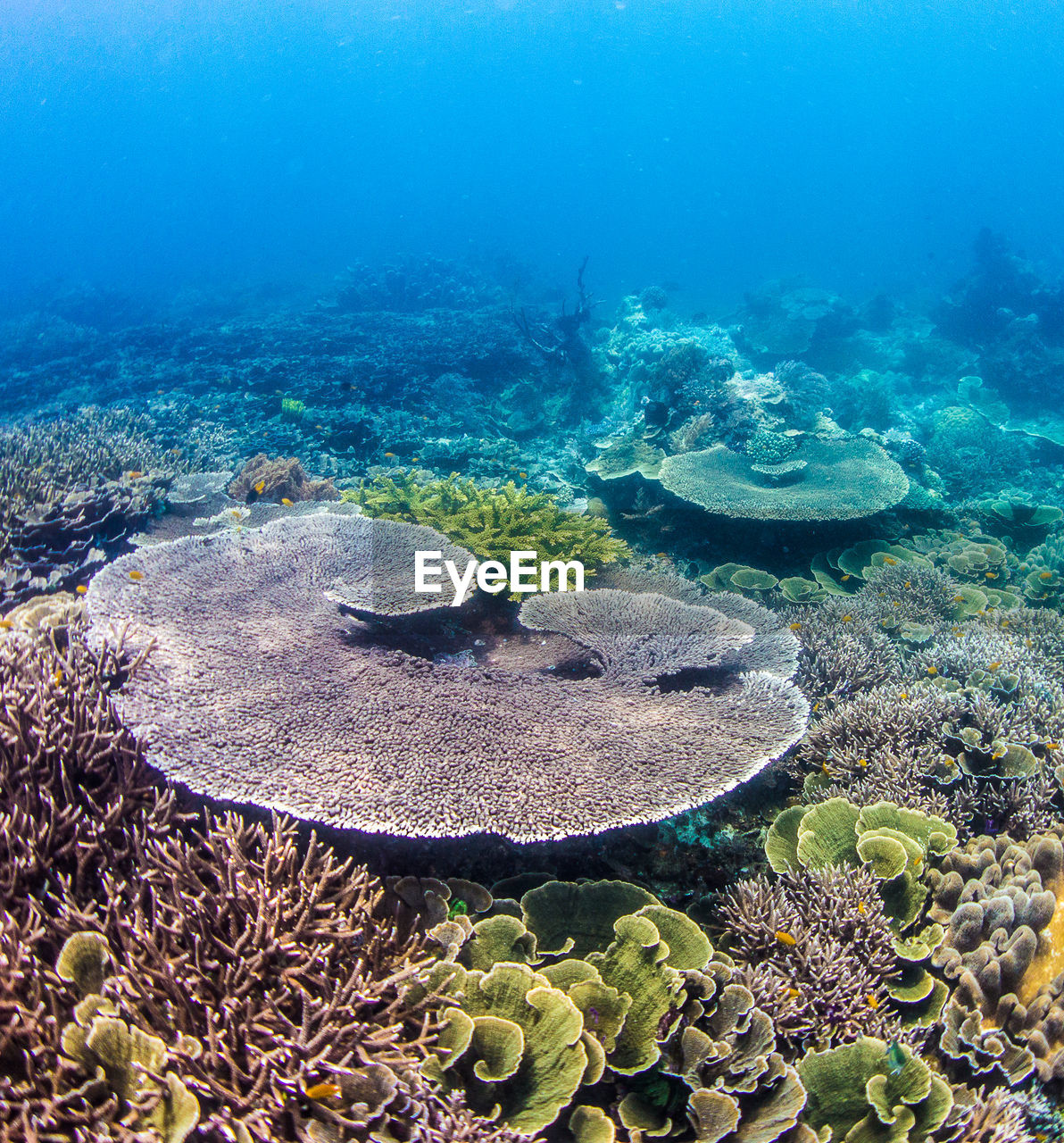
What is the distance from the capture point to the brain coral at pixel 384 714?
8.65ft

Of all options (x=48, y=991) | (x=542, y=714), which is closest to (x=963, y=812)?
(x=542, y=714)

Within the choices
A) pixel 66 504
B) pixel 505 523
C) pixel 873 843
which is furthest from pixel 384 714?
pixel 66 504

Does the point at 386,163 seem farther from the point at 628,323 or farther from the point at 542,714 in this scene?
the point at 542,714

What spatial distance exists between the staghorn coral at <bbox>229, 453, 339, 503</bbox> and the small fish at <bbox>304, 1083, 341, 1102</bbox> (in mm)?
7138

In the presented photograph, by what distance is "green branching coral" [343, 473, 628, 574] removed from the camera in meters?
5.37

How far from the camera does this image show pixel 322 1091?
5.48 ft

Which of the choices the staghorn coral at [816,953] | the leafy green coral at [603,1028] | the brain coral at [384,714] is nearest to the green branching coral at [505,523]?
the brain coral at [384,714]

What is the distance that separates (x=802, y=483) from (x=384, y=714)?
6.79 meters

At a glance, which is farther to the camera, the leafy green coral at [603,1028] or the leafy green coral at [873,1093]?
the leafy green coral at [873,1093]

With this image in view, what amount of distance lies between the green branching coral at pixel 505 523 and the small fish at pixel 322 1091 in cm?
387

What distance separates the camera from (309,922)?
6.91 ft

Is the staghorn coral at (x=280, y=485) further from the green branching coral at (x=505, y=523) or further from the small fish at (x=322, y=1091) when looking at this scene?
the small fish at (x=322, y=1091)

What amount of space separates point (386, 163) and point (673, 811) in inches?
5746

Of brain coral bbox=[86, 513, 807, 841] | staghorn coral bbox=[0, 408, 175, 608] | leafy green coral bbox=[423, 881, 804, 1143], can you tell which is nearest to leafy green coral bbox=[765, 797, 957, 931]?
brain coral bbox=[86, 513, 807, 841]
